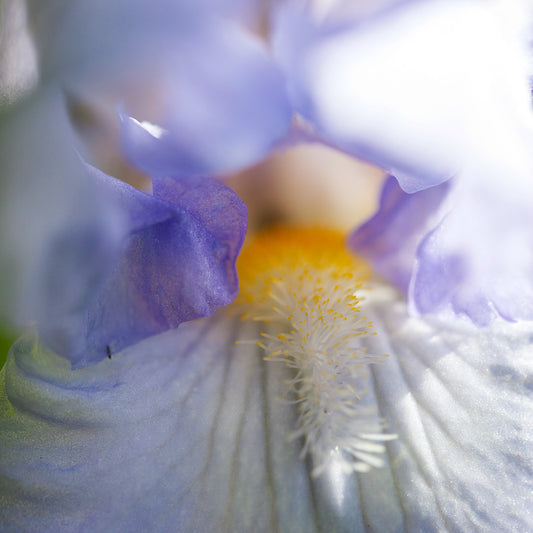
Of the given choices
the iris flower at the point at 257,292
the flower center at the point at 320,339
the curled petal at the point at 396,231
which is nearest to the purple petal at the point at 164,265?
the iris flower at the point at 257,292

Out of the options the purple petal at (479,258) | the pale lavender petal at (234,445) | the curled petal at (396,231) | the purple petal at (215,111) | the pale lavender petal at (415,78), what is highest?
the pale lavender petal at (415,78)

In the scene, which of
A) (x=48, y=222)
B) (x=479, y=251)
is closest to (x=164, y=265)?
(x=48, y=222)

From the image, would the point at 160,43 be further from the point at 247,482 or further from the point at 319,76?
the point at 247,482

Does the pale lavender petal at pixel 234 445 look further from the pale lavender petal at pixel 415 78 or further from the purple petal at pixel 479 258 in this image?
the pale lavender petal at pixel 415 78

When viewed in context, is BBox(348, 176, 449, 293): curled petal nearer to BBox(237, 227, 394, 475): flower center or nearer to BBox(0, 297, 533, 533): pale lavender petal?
BBox(237, 227, 394, 475): flower center

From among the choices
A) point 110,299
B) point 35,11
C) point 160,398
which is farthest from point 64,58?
point 160,398

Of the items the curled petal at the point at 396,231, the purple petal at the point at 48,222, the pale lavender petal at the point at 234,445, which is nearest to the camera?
the purple petal at the point at 48,222
